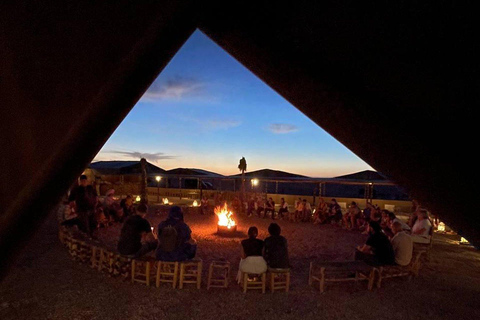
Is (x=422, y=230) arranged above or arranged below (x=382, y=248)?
above

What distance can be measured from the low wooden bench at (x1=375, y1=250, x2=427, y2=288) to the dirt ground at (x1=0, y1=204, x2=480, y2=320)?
0.46ft

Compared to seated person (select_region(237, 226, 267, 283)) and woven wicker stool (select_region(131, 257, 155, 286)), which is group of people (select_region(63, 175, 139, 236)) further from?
seated person (select_region(237, 226, 267, 283))

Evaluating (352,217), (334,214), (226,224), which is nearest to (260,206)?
(334,214)

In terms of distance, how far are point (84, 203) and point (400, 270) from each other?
8.20m

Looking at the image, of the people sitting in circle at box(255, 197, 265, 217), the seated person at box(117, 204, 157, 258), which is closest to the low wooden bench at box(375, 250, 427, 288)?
the seated person at box(117, 204, 157, 258)

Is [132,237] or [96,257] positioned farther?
[96,257]

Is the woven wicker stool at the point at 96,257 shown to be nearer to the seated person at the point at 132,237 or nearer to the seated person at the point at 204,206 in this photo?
the seated person at the point at 132,237

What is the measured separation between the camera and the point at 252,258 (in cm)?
561

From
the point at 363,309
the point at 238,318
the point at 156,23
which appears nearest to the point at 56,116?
the point at 156,23

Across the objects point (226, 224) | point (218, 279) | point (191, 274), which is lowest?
point (218, 279)

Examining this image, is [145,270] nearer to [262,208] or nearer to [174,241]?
[174,241]

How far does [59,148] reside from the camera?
3.13ft

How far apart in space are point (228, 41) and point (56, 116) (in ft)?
2.79

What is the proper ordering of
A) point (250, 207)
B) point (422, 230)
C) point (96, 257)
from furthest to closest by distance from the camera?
point (250, 207) < point (422, 230) < point (96, 257)
